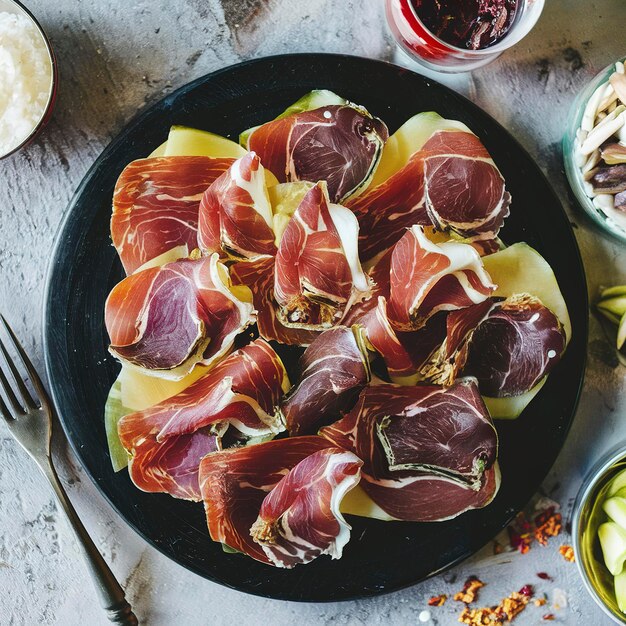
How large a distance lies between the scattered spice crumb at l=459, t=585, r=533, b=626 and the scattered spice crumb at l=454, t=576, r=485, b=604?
0.02 metres

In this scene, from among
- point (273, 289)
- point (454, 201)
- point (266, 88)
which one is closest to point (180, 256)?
point (273, 289)

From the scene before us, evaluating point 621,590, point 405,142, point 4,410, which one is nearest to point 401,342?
point 405,142

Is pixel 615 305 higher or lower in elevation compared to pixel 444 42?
lower

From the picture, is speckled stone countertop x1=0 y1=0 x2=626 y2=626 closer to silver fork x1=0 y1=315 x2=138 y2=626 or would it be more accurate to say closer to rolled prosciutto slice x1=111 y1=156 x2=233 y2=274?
silver fork x1=0 y1=315 x2=138 y2=626

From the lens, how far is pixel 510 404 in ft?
3.67

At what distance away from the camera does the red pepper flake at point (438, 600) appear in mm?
1197

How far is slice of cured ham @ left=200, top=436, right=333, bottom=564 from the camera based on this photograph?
103 centimetres

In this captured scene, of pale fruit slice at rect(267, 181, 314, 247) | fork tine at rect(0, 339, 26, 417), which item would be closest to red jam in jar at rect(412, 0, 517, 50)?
pale fruit slice at rect(267, 181, 314, 247)

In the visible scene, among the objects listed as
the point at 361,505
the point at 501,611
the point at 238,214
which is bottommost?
the point at 501,611

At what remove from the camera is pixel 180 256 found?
109cm

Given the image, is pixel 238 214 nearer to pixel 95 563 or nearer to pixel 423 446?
pixel 423 446

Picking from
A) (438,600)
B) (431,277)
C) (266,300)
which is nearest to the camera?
(431,277)

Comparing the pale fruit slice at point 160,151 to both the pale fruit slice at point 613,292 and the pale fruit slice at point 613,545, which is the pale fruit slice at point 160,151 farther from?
Answer: the pale fruit slice at point 613,545

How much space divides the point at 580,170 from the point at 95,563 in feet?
3.34
